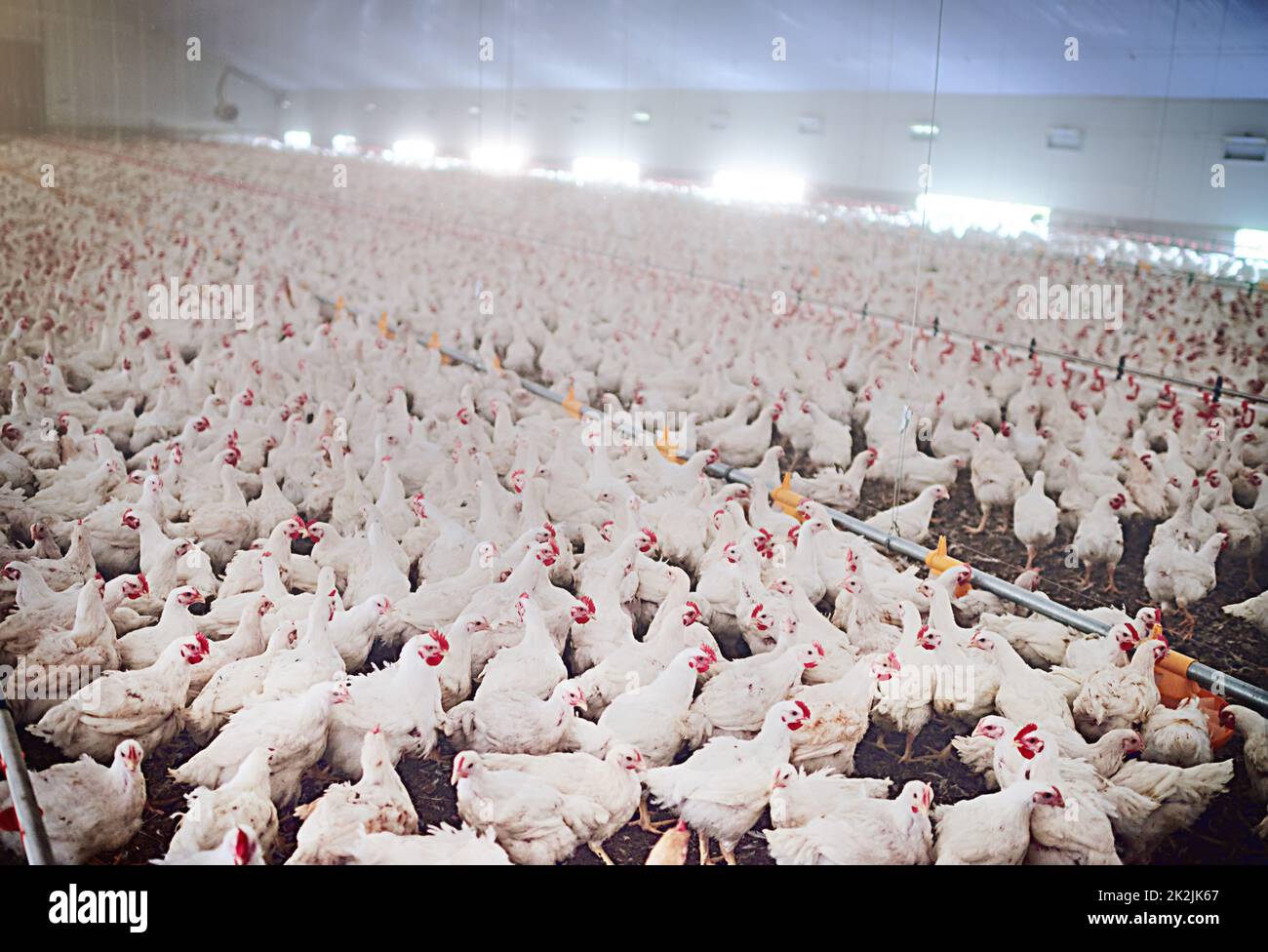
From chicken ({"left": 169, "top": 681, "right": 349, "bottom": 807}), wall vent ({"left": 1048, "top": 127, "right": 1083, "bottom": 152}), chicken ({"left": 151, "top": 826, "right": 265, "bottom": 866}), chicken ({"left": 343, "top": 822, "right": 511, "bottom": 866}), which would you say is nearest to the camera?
chicken ({"left": 151, "top": 826, "right": 265, "bottom": 866})

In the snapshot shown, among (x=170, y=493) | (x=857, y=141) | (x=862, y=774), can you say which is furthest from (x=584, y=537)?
(x=857, y=141)

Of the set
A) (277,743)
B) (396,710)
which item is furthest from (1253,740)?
(277,743)

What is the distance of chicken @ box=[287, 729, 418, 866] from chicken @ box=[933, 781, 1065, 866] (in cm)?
160

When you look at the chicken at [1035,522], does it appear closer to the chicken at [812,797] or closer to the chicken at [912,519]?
the chicken at [912,519]

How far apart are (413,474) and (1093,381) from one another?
5282 mm

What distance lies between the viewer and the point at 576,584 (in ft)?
14.4

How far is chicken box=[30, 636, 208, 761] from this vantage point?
3137 millimetres

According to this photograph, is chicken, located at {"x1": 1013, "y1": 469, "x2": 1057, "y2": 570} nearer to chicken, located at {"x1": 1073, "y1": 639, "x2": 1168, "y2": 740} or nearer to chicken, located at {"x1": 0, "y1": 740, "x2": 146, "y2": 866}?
chicken, located at {"x1": 1073, "y1": 639, "x2": 1168, "y2": 740}

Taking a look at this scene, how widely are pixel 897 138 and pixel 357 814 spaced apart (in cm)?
2063

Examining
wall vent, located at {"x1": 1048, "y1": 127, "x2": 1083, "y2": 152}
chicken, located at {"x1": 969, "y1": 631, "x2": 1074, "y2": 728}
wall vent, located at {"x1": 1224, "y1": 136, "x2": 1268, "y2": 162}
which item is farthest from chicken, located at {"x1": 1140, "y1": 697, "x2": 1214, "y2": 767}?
wall vent, located at {"x1": 1048, "y1": 127, "x2": 1083, "y2": 152}

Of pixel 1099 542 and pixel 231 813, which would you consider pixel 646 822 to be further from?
pixel 1099 542

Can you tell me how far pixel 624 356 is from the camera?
7.66 m

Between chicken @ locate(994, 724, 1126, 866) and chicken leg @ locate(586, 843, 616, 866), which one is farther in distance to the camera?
chicken leg @ locate(586, 843, 616, 866)

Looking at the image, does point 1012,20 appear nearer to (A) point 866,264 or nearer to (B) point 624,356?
(A) point 866,264
